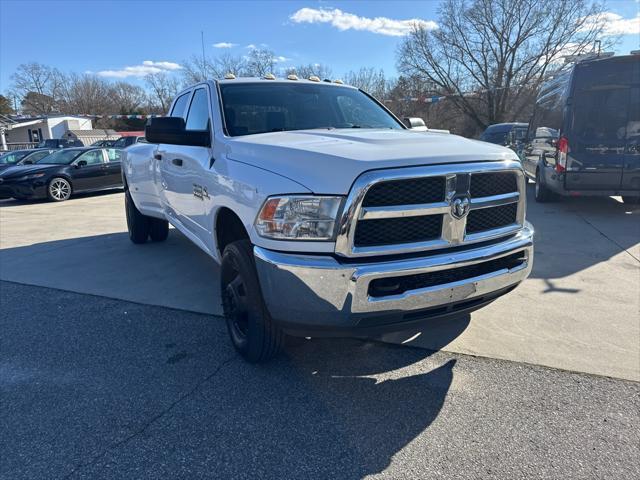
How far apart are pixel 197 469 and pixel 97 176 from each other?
520 inches

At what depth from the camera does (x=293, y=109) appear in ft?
12.5

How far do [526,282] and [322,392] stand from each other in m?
2.82

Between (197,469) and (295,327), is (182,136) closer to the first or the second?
(295,327)

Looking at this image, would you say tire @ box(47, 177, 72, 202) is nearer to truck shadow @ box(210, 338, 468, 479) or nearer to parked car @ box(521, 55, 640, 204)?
truck shadow @ box(210, 338, 468, 479)

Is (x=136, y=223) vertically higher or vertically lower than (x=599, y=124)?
lower

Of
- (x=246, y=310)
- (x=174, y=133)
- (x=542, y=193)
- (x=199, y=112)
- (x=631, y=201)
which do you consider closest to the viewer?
(x=246, y=310)

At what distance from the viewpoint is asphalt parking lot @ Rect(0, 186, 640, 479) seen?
2.21m

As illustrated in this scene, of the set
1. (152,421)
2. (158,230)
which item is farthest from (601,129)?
(152,421)

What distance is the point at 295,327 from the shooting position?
2.49m

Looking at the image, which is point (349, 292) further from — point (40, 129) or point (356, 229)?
point (40, 129)

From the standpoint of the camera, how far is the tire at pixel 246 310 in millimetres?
2754

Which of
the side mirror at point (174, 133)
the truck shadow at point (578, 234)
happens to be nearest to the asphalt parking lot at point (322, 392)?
the truck shadow at point (578, 234)

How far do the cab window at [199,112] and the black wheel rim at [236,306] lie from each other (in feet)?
4.55

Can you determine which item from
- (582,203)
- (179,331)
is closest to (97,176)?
(179,331)
